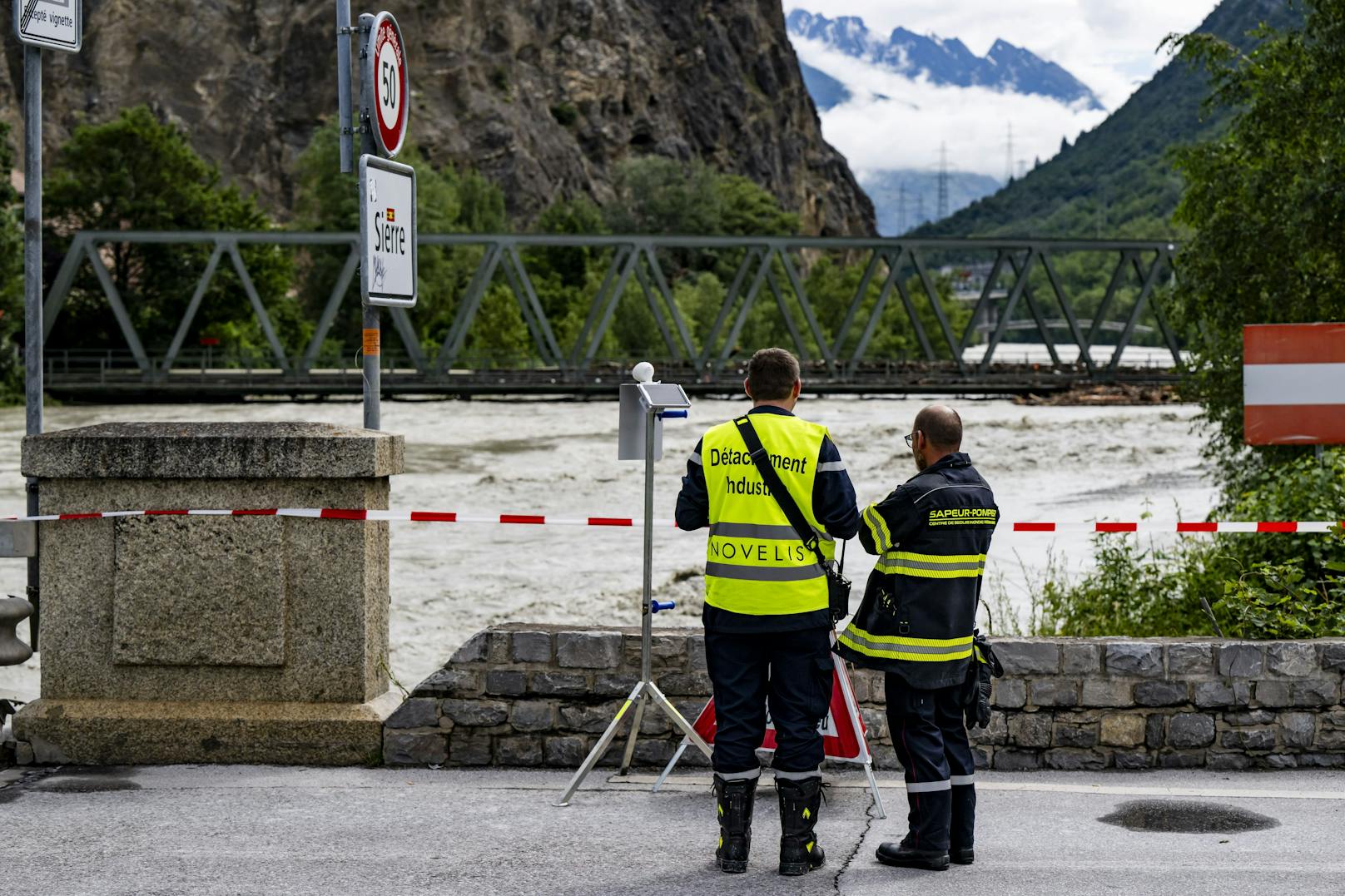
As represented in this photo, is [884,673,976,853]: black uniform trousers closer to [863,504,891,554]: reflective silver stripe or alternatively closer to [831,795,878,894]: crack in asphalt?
[831,795,878,894]: crack in asphalt

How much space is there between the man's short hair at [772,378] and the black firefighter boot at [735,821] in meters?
1.23

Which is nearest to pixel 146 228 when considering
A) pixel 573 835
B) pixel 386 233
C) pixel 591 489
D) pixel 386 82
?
pixel 591 489

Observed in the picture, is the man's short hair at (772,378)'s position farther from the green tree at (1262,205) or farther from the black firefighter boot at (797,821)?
the green tree at (1262,205)

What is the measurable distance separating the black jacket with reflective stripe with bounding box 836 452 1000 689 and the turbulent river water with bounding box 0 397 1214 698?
8.61 feet

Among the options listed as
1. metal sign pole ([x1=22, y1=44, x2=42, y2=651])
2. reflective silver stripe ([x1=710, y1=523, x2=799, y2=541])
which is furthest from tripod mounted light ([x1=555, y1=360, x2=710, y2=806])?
metal sign pole ([x1=22, y1=44, x2=42, y2=651])

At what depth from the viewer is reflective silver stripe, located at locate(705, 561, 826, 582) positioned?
4988mm

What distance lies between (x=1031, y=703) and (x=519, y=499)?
16.8m

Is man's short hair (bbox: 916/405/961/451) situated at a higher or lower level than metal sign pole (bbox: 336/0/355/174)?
lower

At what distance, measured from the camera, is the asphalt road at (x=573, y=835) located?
497 cm

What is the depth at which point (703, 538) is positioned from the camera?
17.1 metres

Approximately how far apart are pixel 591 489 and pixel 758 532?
18.9 meters

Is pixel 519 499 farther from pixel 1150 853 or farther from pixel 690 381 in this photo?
pixel 690 381

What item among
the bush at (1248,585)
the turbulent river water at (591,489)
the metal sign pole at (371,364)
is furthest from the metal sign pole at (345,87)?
the bush at (1248,585)

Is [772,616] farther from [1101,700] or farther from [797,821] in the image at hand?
[1101,700]
